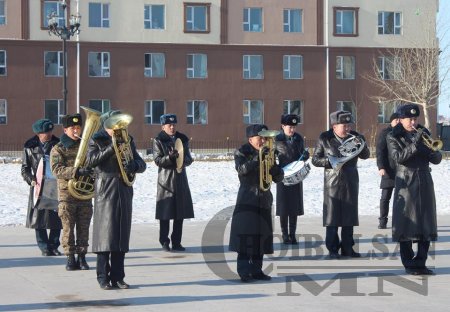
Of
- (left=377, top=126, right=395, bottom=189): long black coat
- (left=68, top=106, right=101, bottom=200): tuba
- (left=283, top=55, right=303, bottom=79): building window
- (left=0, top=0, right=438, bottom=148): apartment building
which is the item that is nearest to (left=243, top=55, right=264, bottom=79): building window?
(left=0, top=0, right=438, bottom=148): apartment building

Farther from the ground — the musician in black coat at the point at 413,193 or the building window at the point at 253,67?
the building window at the point at 253,67

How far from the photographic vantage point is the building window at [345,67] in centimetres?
5494

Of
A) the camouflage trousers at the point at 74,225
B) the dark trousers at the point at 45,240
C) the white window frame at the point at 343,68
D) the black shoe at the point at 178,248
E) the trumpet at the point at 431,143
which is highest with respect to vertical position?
the white window frame at the point at 343,68

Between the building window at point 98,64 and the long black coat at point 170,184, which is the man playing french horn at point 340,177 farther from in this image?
the building window at point 98,64

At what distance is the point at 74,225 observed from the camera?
12.2m

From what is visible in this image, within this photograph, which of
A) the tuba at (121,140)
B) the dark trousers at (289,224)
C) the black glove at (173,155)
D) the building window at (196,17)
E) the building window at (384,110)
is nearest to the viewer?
the tuba at (121,140)

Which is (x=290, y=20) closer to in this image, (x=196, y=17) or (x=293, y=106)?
(x=293, y=106)

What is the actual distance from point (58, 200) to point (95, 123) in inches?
69.3

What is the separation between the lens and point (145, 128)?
5275cm

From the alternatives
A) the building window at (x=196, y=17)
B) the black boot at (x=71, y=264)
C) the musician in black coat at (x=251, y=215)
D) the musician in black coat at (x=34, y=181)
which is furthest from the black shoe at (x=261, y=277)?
the building window at (x=196, y=17)

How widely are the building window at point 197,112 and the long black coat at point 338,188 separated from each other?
131ft

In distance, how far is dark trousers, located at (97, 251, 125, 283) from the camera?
10.7m

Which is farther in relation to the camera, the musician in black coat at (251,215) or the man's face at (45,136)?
the man's face at (45,136)

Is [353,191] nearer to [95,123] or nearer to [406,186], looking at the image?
[406,186]
